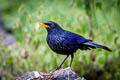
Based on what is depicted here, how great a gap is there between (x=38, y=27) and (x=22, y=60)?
1213 millimetres

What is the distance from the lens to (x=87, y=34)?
28.7 feet

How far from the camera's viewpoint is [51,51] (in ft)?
28.0

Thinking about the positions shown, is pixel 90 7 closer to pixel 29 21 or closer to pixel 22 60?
pixel 29 21

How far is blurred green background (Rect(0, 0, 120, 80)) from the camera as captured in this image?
8.35 metres

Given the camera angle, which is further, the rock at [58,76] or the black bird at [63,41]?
the black bird at [63,41]

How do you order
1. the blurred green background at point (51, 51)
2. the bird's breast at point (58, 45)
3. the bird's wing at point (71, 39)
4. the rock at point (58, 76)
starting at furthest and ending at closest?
the blurred green background at point (51, 51)
the bird's wing at point (71, 39)
the bird's breast at point (58, 45)
the rock at point (58, 76)

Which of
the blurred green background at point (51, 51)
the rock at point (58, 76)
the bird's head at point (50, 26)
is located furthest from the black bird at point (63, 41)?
the blurred green background at point (51, 51)

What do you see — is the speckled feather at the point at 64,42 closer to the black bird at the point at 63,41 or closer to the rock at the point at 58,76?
the black bird at the point at 63,41

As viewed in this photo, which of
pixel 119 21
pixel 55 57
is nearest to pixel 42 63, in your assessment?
pixel 55 57

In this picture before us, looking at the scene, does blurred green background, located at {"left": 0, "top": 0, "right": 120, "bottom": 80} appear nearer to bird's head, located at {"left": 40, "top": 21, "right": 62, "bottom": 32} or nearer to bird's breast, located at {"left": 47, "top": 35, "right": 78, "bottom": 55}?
bird's head, located at {"left": 40, "top": 21, "right": 62, "bottom": 32}

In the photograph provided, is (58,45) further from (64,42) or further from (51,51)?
(51,51)

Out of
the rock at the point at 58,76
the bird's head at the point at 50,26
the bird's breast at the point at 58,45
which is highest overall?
the bird's head at the point at 50,26

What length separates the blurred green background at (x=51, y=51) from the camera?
27.4 ft

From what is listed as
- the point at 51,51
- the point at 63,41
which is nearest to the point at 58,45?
the point at 63,41
